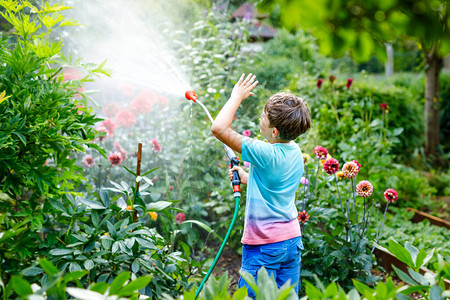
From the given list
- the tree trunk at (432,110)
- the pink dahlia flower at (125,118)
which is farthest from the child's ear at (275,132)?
the tree trunk at (432,110)

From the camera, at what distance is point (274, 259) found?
179 cm

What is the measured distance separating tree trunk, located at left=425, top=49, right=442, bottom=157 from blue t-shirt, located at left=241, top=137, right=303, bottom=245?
17.4ft

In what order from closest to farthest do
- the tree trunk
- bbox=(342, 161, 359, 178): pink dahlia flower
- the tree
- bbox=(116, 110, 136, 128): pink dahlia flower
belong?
the tree → bbox=(342, 161, 359, 178): pink dahlia flower → bbox=(116, 110, 136, 128): pink dahlia flower → the tree trunk

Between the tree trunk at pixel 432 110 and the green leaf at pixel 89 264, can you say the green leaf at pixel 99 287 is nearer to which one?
the green leaf at pixel 89 264

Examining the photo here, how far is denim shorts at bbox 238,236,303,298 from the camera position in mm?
1787

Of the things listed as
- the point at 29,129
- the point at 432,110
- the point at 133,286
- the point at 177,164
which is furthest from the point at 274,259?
the point at 432,110

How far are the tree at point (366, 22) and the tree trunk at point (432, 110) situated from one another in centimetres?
527

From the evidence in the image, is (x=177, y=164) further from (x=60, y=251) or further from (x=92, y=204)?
(x=60, y=251)

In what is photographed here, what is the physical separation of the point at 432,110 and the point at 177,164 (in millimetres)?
4861

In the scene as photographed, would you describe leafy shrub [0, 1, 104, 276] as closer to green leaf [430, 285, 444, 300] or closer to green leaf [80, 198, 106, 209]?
green leaf [80, 198, 106, 209]

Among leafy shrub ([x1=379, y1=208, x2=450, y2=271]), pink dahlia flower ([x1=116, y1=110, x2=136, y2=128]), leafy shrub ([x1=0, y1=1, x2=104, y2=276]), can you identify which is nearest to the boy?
leafy shrub ([x1=0, y1=1, x2=104, y2=276])

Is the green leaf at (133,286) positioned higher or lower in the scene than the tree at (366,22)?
lower

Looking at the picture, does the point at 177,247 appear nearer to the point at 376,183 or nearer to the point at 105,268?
the point at 105,268

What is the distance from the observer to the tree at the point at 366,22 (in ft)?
4.55
